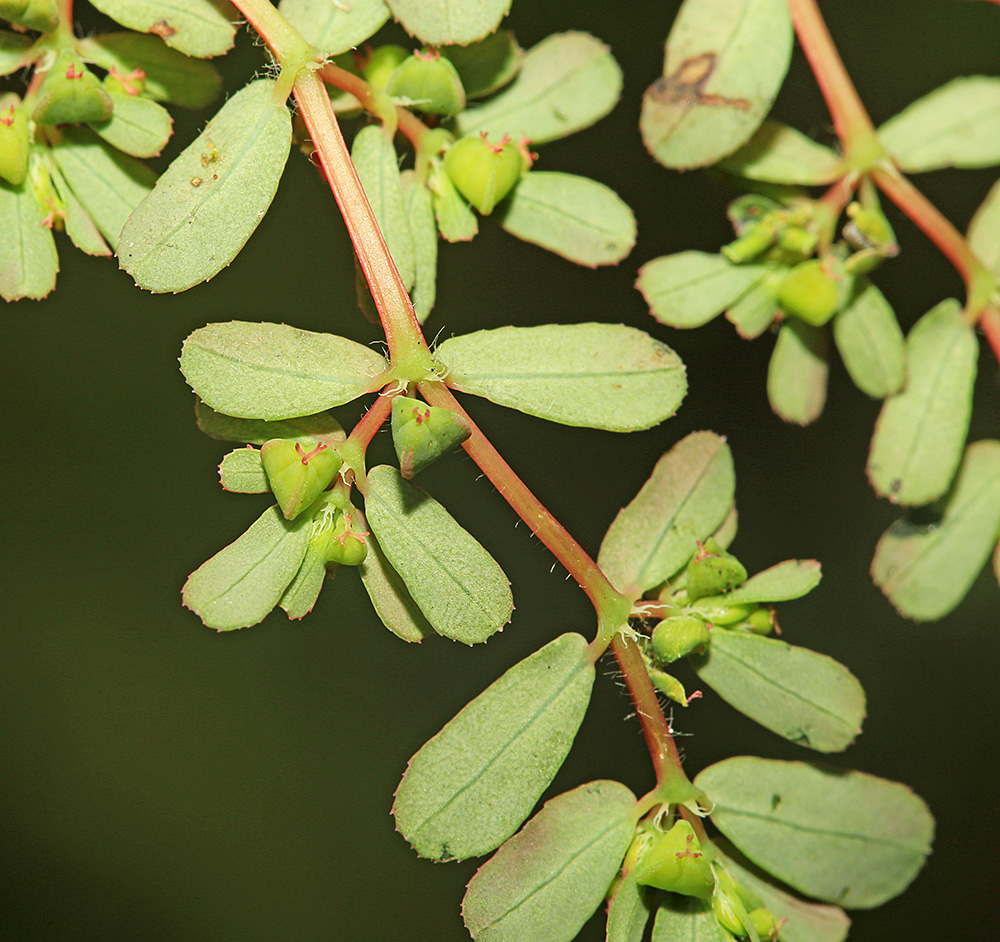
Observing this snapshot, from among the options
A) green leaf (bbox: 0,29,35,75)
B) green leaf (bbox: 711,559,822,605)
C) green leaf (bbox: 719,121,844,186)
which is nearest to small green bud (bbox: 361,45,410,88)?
green leaf (bbox: 0,29,35,75)

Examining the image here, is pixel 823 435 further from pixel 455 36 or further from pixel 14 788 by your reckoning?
pixel 14 788

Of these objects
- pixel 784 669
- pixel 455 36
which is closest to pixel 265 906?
pixel 784 669

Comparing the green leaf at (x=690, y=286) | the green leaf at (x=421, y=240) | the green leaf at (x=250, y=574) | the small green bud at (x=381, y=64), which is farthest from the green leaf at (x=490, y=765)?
the small green bud at (x=381, y=64)

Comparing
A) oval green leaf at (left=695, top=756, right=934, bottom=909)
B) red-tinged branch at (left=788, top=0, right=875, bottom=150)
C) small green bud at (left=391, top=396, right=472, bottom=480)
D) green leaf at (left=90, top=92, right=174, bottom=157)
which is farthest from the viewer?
red-tinged branch at (left=788, top=0, right=875, bottom=150)

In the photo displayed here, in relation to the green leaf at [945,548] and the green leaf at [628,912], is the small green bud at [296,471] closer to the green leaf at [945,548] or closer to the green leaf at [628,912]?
the green leaf at [628,912]

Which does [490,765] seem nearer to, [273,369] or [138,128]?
[273,369]

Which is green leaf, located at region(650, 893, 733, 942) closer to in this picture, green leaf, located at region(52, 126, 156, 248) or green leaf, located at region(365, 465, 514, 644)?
green leaf, located at region(365, 465, 514, 644)
